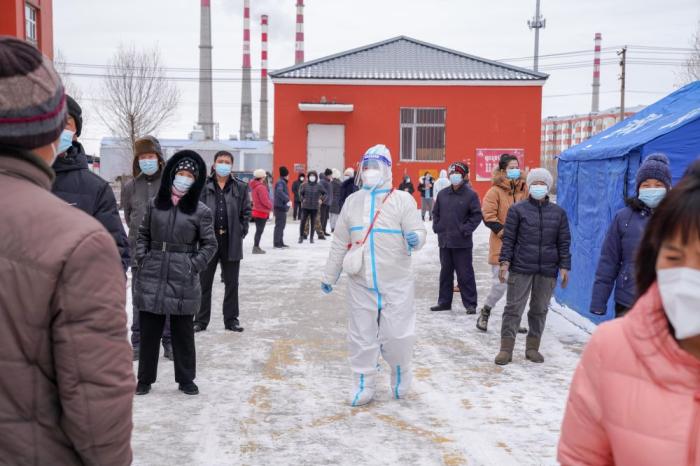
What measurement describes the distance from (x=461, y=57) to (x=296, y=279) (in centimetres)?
2056

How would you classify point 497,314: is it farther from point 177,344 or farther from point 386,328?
point 177,344

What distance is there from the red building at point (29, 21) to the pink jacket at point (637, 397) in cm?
1707

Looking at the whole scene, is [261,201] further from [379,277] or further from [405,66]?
[405,66]

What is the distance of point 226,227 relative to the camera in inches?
324

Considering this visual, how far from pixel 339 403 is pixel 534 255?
2.46 meters

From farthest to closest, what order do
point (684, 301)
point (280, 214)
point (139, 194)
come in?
1. point (280, 214)
2. point (139, 194)
3. point (684, 301)

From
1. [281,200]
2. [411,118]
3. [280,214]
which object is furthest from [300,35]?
[280,214]

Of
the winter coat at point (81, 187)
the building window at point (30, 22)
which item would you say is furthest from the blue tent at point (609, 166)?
the building window at point (30, 22)

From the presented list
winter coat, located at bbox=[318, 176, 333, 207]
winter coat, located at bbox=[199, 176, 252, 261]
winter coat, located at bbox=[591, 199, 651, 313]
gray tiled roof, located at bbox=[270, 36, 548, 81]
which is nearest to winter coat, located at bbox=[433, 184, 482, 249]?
winter coat, located at bbox=[199, 176, 252, 261]

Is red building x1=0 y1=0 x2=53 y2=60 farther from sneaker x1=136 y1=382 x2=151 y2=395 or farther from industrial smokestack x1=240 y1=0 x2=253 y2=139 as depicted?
industrial smokestack x1=240 y1=0 x2=253 y2=139

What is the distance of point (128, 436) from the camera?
6.86 feet

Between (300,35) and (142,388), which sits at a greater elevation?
(300,35)

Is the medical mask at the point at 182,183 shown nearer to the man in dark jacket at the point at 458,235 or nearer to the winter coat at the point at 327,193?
the man in dark jacket at the point at 458,235

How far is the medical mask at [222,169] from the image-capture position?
8.14m
